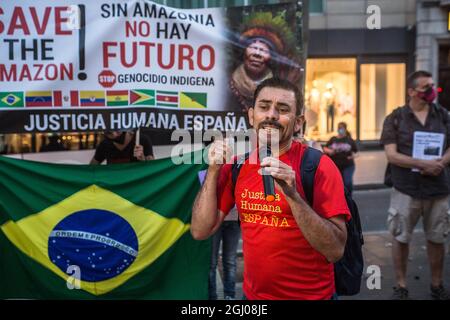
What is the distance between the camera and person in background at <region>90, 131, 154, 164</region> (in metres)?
5.00

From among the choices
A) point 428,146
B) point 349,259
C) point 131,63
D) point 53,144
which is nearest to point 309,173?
point 349,259

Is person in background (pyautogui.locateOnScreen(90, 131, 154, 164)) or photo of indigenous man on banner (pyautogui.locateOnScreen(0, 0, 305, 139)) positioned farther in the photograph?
person in background (pyautogui.locateOnScreen(90, 131, 154, 164))

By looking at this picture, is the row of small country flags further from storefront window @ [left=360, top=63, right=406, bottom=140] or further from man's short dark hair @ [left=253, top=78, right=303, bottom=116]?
storefront window @ [left=360, top=63, right=406, bottom=140]

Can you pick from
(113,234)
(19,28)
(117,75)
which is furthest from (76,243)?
(19,28)

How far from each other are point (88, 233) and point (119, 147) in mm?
1053

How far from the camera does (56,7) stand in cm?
424

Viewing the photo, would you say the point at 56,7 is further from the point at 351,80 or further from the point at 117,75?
the point at 351,80

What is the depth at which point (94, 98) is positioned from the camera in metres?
4.33

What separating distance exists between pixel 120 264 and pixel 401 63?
49.9 ft

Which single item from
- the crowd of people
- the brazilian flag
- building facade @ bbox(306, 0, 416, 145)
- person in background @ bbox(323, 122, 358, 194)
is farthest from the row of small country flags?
building facade @ bbox(306, 0, 416, 145)

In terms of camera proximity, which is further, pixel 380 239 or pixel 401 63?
pixel 401 63

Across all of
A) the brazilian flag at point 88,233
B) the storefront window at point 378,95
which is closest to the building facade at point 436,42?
the storefront window at point 378,95

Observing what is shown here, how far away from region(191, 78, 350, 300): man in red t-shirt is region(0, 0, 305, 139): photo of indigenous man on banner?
1931mm

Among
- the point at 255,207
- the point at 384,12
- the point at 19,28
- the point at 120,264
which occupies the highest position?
the point at 384,12
